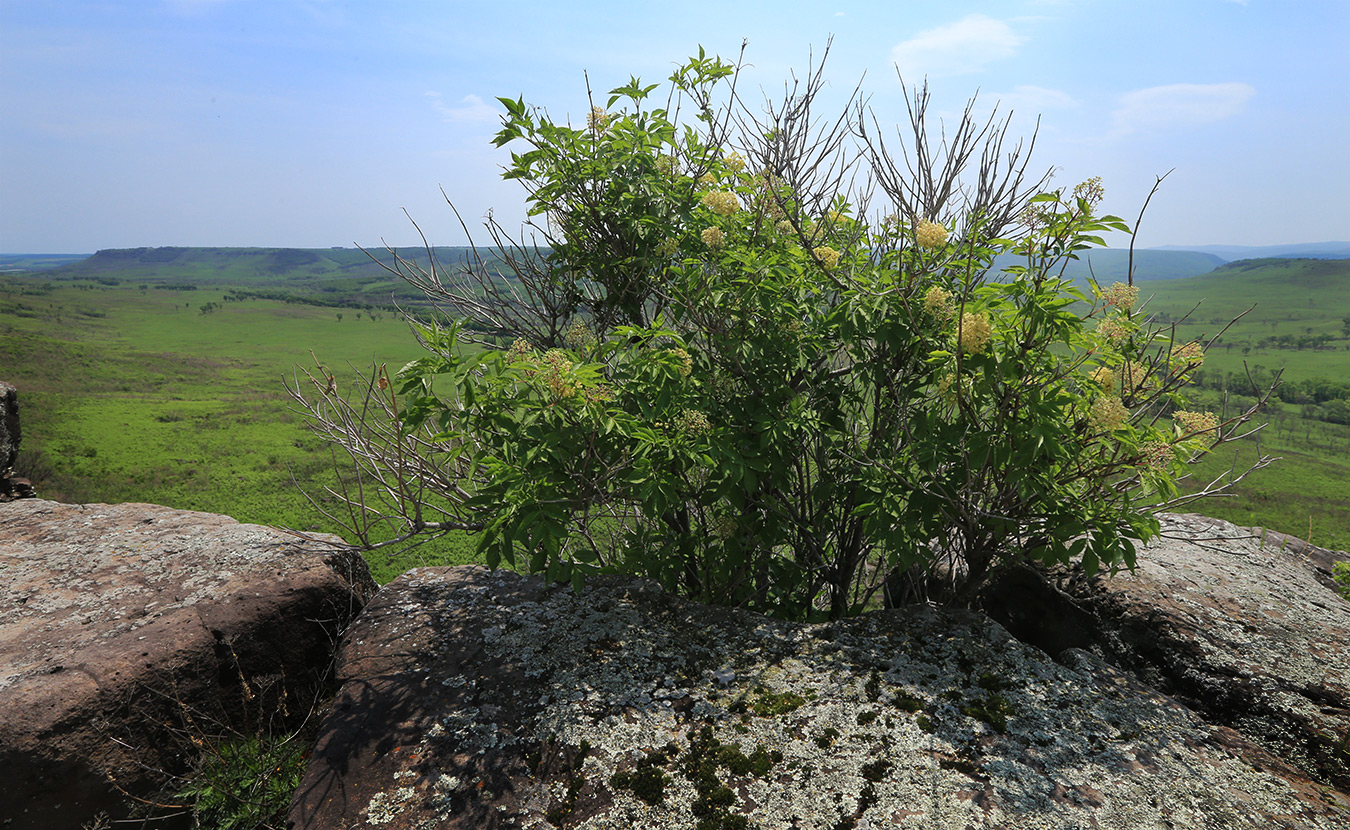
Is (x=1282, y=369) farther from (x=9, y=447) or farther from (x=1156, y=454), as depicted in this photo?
(x=9, y=447)

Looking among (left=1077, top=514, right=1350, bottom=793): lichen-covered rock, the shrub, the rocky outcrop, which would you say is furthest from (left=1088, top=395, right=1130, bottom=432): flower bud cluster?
the rocky outcrop

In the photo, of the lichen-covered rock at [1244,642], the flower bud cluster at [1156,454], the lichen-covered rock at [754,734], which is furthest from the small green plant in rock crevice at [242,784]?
the lichen-covered rock at [1244,642]

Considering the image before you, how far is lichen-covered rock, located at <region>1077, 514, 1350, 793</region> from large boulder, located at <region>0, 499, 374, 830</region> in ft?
17.8

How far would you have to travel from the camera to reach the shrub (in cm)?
326

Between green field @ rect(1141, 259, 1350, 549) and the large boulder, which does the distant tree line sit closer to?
green field @ rect(1141, 259, 1350, 549)

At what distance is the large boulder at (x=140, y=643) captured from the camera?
131 inches

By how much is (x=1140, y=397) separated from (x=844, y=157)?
3088 millimetres

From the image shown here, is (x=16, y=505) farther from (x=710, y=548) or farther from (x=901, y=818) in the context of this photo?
(x=901, y=818)

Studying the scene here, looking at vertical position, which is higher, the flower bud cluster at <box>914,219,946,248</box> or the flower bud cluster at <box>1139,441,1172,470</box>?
the flower bud cluster at <box>914,219,946,248</box>

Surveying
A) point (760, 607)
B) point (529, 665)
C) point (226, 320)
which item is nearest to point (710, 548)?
point (760, 607)

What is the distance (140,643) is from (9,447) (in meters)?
4.80

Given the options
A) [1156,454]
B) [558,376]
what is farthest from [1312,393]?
[558,376]

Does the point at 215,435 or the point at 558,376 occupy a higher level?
the point at 558,376

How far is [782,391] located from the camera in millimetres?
4176
